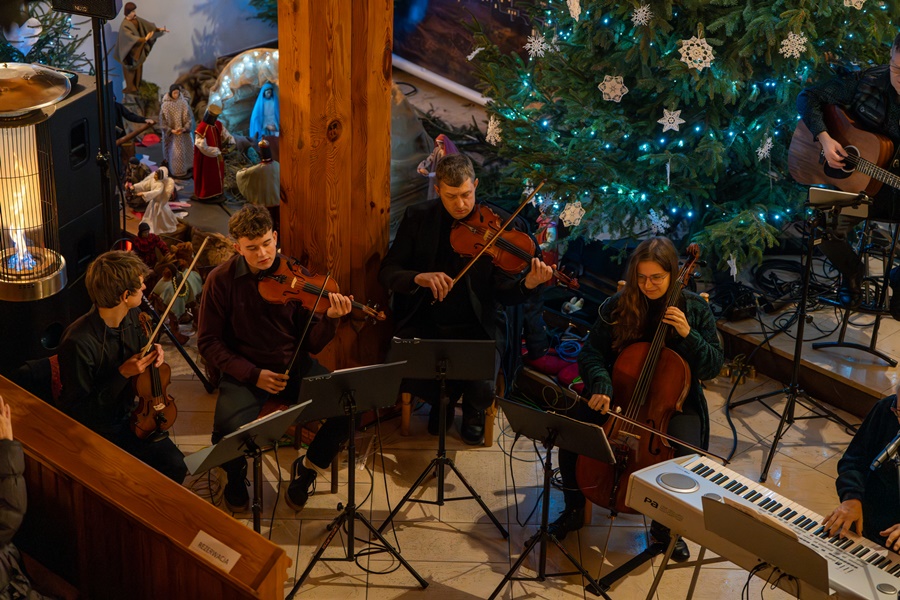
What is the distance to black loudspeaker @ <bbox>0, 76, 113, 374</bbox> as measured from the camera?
4.93 m

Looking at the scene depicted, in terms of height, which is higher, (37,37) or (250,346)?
(37,37)

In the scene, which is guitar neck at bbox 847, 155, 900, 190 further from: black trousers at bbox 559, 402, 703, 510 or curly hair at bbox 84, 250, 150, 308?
curly hair at bbox 84, 250, 150, 308

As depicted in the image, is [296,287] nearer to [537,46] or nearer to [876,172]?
[537,46]

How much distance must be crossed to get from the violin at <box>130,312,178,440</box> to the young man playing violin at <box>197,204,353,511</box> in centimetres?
30

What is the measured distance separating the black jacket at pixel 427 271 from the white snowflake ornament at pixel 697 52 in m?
1.39

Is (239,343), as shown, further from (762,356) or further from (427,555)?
(762,356)

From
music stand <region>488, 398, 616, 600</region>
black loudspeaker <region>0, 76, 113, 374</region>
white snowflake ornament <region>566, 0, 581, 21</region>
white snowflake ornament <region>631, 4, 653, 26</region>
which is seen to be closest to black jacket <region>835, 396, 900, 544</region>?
music stand <region>488, 398, 616, 600</region>

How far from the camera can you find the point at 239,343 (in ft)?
14.5

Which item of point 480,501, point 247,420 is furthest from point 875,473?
point 247,420

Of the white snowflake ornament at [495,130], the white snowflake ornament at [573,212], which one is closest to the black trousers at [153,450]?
the white snowflake ornament at [573,212]

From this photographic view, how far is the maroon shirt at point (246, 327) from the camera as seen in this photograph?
432 cm

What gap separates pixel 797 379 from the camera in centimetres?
501

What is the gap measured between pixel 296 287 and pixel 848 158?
2870 mm

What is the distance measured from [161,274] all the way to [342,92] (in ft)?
6.42
